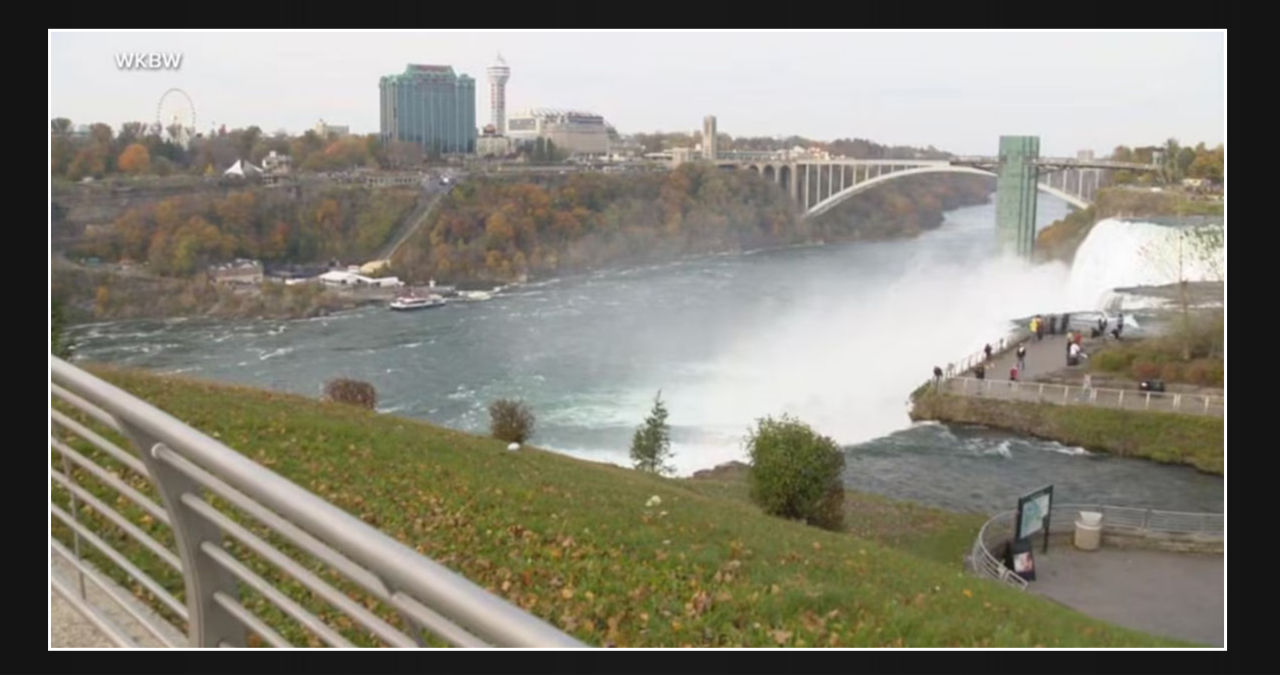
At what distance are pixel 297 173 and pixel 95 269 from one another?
313 cm

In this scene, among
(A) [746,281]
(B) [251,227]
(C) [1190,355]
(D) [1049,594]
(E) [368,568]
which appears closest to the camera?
(E) [368,568]

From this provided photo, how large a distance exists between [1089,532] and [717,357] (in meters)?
8.69

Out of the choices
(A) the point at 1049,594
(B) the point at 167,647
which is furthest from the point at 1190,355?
(B) the point at 167,647

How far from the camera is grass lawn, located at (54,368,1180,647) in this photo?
283cm

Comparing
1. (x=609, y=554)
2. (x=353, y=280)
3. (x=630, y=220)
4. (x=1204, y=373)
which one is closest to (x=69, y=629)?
(x=609, y=554)

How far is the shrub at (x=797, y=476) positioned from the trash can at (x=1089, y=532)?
154cm

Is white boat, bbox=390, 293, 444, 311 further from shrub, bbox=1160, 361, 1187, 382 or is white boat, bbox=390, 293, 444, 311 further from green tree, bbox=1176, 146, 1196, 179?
green tree, bbox=1176, 146, 1196, 179

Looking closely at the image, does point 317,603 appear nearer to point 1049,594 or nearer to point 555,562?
point 555,562

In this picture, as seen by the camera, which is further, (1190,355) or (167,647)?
(1190,355)

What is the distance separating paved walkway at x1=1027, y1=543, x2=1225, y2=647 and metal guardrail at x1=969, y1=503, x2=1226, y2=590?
0.54 ft

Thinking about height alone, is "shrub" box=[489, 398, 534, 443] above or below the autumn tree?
below

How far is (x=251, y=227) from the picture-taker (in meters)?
16.2

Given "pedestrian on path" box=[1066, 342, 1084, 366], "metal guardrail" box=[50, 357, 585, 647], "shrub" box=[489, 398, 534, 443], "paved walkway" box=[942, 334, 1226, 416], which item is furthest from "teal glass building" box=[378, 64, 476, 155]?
"metal guardrail" box=[50, 357, 585, 647]

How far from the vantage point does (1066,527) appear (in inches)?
267
